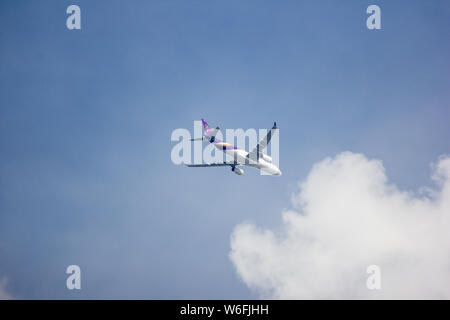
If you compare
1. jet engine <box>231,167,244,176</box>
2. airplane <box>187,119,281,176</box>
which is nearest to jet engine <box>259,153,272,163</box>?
airplane <box>187,119,281,176</box>

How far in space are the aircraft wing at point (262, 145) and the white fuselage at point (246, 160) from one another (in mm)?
1114

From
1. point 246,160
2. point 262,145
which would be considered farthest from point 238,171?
point 262,145

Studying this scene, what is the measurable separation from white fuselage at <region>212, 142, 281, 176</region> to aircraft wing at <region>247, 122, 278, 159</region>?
3.65 feet

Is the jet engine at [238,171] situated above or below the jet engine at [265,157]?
below

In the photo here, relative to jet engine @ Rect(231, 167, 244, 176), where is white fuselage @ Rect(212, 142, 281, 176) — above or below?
above

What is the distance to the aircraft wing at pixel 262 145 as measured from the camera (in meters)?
58.7

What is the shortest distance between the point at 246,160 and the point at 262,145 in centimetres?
496

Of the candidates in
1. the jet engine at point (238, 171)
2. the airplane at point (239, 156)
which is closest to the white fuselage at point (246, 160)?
the airplane at point (239, 156)

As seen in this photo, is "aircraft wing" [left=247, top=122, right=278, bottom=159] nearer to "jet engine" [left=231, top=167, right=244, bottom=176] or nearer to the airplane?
the airplane

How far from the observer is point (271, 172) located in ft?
228

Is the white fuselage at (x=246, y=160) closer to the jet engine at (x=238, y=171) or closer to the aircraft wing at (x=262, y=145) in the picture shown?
the aircraft wing at (x=262, y=145)

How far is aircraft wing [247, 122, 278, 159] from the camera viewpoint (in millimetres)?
58741

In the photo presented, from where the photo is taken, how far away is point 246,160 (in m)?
65.4
